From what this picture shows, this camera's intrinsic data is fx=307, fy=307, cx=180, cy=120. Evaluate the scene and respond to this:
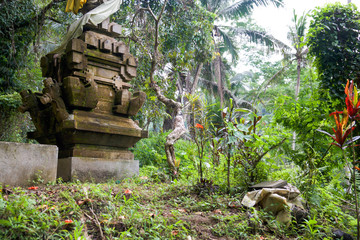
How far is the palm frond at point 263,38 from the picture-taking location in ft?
57.0

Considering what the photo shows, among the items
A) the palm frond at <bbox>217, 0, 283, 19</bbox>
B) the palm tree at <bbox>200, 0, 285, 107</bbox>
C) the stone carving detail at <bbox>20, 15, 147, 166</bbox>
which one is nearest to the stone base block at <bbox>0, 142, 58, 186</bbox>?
the stone carving detail at <bbox>20, 15, 147, 166</bbox>

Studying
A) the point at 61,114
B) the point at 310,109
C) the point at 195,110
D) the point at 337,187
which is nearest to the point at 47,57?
the point at 61,114

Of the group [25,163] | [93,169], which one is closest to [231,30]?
[93,169]

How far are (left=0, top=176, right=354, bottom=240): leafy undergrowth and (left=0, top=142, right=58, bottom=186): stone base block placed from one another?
0.19 metres

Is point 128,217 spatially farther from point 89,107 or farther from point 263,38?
point 263,38

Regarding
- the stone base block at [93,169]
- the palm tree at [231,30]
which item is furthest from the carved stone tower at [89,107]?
the palm tree at [231,30]

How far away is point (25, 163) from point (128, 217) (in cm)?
142

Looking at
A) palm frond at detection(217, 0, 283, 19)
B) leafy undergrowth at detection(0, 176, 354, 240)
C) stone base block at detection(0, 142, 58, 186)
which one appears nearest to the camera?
leafy undergrowth at detection(0, 176, 354, 240)

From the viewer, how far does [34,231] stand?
2072mm

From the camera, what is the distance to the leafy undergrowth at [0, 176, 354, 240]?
7.22 feet

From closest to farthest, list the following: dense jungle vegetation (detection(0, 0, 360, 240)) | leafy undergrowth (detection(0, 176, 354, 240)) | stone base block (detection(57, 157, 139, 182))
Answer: leafy undergrowth (detection(0, 176, 354, 240)) → dense jungle vegetation (detection(0, 0, 360, 240)) → stone base block (detection(57, 157, 139, 182))

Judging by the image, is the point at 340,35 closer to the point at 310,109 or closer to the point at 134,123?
the point at 310,109

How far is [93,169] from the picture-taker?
4.46 metres

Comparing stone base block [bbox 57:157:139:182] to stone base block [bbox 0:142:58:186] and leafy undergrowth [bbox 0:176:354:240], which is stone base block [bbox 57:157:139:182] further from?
leafy undergrowth [bbox 0:176:354:240]
